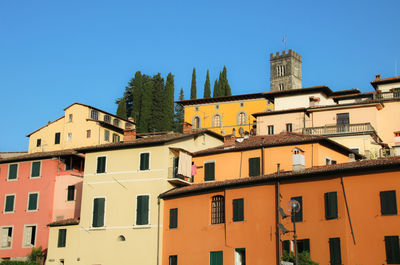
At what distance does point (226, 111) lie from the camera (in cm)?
8462

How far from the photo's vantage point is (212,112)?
8531 centimetres

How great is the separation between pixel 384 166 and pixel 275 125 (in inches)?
1185

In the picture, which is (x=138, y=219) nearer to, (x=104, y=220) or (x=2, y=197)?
(x=104, y=220)

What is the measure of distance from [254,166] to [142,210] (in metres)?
8.34

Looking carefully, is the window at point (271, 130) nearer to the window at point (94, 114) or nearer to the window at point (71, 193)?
the window at point (94, 114)

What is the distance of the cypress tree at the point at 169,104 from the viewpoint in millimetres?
88500

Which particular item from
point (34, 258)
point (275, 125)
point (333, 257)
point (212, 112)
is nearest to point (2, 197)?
point (34, 258)

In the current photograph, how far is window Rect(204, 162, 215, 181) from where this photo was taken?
4434 centimetres

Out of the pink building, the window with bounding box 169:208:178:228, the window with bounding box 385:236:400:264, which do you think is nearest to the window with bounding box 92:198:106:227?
the window with bounding box 169:208:178:228

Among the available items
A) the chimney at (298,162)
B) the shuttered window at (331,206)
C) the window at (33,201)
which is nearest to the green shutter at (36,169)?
the window at (33,201)

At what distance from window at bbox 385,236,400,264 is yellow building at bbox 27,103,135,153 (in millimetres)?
→ 41577

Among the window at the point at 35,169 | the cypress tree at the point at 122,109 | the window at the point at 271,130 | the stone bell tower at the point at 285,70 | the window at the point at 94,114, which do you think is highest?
the stone bell tower at the point at 285,70

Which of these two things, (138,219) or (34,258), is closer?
(138,219)

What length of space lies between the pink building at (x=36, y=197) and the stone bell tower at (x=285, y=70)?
6111cm
